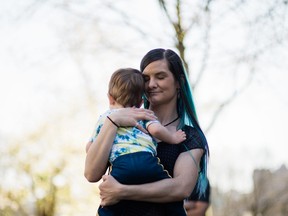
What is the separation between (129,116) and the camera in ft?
9.71

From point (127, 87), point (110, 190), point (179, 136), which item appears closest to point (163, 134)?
point (179, 136)

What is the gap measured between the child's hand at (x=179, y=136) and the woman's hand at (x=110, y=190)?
0.41 metres

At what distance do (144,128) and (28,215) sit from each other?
24.4 m

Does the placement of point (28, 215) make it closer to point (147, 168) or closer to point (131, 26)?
point (131, 26)

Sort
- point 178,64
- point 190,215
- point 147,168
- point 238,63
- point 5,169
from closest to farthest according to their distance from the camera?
point 147,168, point 178,64, point 190,215, point 238,63, point 5,169

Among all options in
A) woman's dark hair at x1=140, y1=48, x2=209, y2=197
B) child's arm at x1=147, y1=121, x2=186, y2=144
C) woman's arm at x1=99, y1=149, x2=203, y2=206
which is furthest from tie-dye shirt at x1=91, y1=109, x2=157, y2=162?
woman's dark hair at x1=140, y1=48, x2=209, y2=197

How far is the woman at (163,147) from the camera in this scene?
2.87m

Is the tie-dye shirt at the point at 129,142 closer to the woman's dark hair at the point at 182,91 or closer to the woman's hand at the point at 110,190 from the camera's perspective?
the woman's hand at the point at 110,190

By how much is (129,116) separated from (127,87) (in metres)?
0.15

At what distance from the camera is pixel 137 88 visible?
9.90 feet

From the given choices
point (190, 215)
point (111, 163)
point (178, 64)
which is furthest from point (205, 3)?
point (111, 163)

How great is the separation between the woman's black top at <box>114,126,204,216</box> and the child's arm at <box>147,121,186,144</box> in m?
0.06

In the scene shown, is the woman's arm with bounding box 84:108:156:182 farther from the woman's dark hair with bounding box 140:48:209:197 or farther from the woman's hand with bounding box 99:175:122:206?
the woman's dark hair with bounding box 140:48:209:197

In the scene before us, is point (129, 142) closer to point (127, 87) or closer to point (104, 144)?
point (104, 144)
